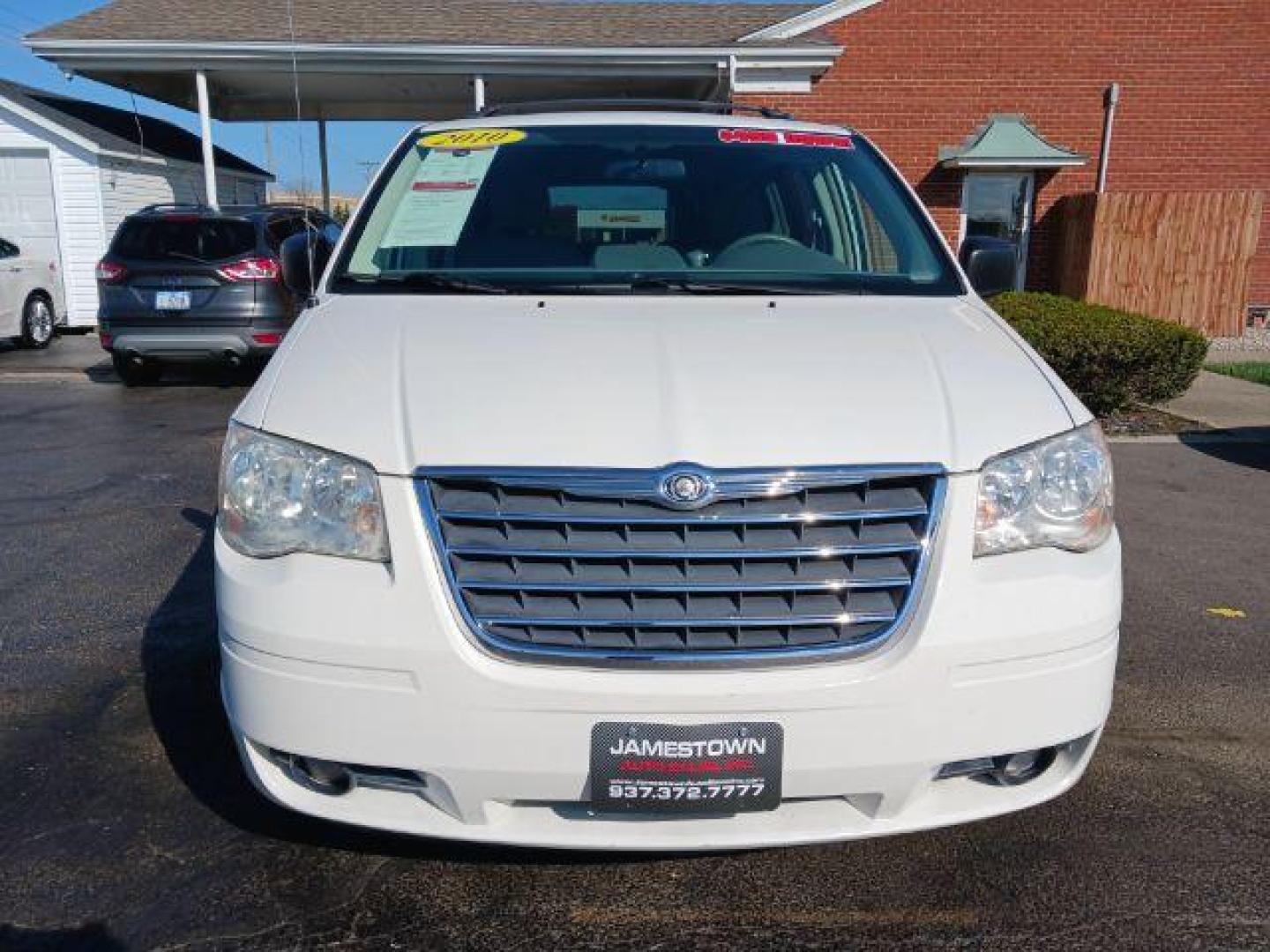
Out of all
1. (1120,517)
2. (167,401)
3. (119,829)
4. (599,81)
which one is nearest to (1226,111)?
→ (599,81)

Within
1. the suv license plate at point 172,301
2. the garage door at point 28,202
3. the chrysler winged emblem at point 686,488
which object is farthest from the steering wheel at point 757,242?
the garage door at point 28,202

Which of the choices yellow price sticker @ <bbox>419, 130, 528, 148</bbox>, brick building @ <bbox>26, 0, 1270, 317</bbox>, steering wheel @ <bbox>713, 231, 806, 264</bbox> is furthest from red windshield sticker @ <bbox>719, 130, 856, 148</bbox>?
brick building @ <bbox>26, 0, 1270, 317</bbox>

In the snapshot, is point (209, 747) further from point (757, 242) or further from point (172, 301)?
point (172, 301)

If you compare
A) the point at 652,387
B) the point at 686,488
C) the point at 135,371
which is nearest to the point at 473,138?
the point at 652,387

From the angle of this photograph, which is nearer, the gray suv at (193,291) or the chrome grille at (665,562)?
the chrome grille at (665,562)

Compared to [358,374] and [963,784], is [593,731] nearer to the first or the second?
[963,784]

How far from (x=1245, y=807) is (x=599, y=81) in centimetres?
1335

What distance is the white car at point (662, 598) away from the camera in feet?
6.81

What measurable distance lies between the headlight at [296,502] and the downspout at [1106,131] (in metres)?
13.8

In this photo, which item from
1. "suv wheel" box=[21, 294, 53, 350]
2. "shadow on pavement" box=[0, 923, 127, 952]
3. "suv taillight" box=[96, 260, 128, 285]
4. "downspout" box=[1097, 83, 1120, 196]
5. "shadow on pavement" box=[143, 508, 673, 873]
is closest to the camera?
"shadow on pavement" box=[0, 923, 127, 952]

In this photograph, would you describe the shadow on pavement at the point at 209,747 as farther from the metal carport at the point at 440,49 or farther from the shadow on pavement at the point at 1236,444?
the metal carport at the point at 440,49

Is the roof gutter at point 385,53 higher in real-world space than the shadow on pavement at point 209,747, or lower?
higher

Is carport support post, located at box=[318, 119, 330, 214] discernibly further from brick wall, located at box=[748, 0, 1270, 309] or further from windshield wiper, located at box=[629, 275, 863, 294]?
windshield wiper, located at box=[629, 275, 863, 294]

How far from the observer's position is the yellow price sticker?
12.2 feet
